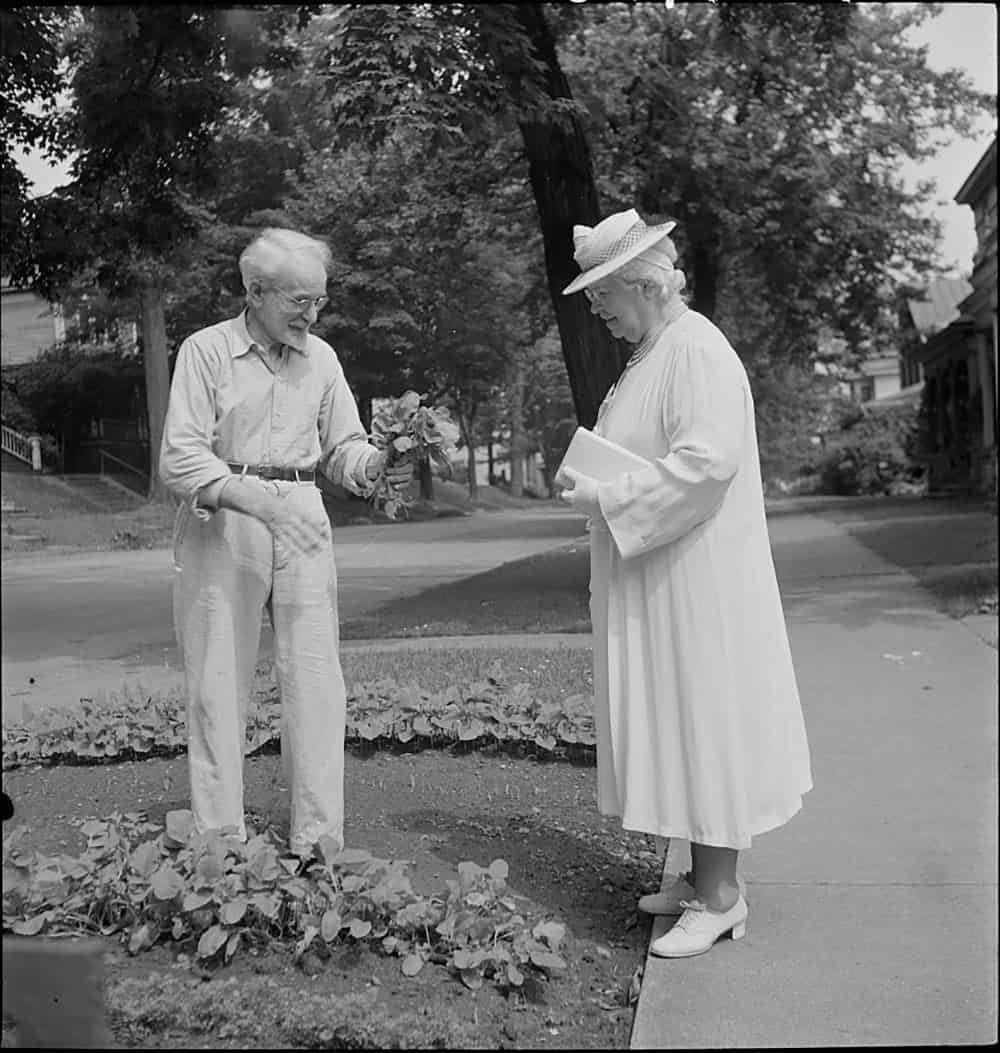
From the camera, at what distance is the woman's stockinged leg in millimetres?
3539

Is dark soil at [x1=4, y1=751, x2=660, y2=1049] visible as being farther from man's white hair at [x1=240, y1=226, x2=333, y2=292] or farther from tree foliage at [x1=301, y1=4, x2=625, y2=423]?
tree foliage at [x1=301, y1=4, x2=625, y2=423]

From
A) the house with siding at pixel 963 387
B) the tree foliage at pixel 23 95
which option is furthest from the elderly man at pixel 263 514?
the house with siding at pixel 963 387

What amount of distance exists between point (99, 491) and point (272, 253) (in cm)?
163

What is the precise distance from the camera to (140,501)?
4.41 m

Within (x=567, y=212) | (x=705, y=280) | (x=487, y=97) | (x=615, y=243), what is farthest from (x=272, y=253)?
(x=705, y=280)

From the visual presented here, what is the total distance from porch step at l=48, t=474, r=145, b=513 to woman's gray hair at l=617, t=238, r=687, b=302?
1.94 m

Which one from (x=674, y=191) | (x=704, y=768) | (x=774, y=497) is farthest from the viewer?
(x=774, y=497)

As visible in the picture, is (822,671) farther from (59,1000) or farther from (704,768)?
(59,1000)

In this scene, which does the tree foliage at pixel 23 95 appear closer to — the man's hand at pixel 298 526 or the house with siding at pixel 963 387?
the man's hand at pixel 298 526

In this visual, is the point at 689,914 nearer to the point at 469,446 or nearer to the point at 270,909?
the point at 270,909

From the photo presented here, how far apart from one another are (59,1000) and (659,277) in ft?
8.81

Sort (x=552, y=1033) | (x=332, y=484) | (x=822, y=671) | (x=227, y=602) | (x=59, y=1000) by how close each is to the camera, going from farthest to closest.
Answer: (x=822, y=671)
(x=332, y=484)
(x=227, y=602)
(x=552, y=1033)
(x=59, y=1000)

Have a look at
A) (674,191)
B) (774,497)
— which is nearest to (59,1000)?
(674,191)

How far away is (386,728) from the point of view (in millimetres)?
5668
